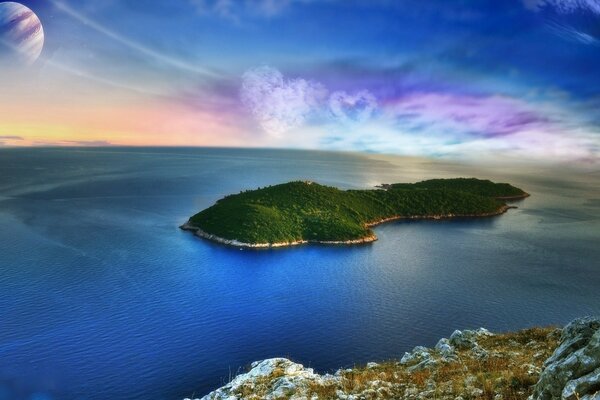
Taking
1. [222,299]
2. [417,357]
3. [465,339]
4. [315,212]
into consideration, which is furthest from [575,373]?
[315,212]

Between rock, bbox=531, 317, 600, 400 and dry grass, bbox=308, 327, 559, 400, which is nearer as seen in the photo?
rock, bbox=531, 317, 600, 400

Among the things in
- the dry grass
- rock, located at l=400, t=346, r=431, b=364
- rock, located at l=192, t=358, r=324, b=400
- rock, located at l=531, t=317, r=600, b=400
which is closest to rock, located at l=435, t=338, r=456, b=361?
the dry grass

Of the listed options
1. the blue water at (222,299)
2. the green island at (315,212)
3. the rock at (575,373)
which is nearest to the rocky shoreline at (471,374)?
the rock at (575,373)

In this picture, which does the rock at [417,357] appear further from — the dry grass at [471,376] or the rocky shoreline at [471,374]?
the dry grass at [471,376]

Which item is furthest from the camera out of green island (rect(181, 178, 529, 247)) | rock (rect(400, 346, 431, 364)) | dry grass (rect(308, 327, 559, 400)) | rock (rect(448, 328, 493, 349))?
green island (rect(181, 178, 529, 247))

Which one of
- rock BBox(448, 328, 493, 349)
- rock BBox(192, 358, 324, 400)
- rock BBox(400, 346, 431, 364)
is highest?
rock BBox(448, 328, 493, 349)

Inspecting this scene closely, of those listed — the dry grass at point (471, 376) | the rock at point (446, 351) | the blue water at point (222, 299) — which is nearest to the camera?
the dry grass at point (471, 376)

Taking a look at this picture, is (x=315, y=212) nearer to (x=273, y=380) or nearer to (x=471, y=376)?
(x=273, y=380)

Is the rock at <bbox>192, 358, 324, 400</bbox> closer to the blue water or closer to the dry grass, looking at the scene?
the dry grass
